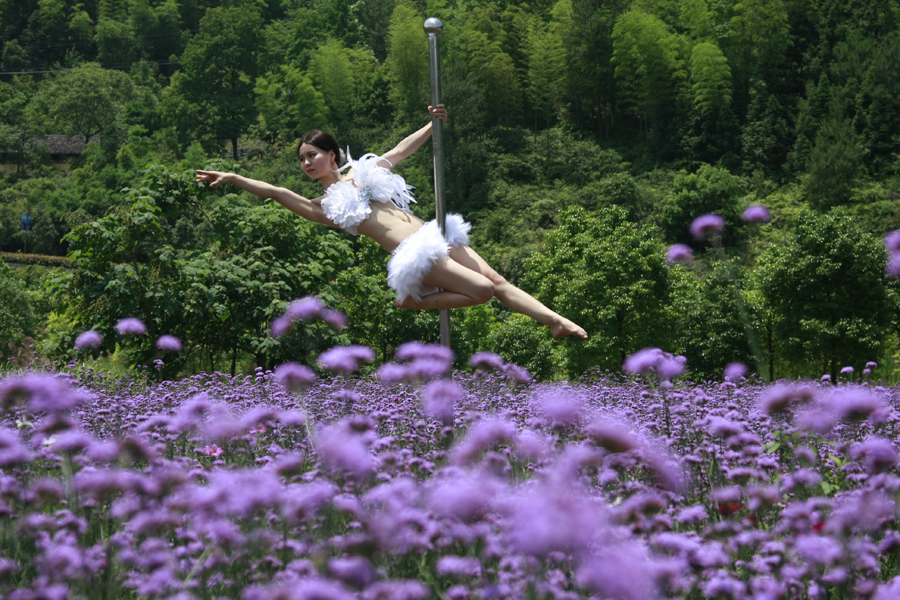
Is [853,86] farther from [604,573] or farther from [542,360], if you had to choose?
[604,573]

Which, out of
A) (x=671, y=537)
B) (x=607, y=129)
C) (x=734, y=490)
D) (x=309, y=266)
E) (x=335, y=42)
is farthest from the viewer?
(x=335, y=42)

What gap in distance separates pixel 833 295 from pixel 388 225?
16.5 metres

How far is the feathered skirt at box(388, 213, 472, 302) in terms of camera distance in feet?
18.0

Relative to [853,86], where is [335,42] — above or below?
above

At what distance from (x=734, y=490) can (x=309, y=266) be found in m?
10.5

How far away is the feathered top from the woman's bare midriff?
5 cm

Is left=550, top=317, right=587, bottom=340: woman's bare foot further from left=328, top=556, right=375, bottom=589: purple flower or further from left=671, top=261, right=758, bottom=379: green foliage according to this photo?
left=671, top=261, right=758, bottom=379: green foliage

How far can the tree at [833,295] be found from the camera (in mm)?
19203

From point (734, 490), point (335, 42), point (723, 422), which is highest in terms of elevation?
point (335, 42)

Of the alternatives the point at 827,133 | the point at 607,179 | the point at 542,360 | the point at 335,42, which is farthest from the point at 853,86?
the point at 335,42

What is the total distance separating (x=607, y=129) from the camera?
64.0 m

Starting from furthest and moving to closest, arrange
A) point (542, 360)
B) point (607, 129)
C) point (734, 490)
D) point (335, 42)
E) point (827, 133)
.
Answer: point (335, 42) < point (607, 129) < point (827, 133) < point (542, 360) < point (734, 490)


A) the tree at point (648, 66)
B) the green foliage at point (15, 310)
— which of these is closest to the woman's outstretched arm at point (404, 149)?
the green foliage at point (15, 310)

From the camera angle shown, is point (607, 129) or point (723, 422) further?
point (607, 129)
